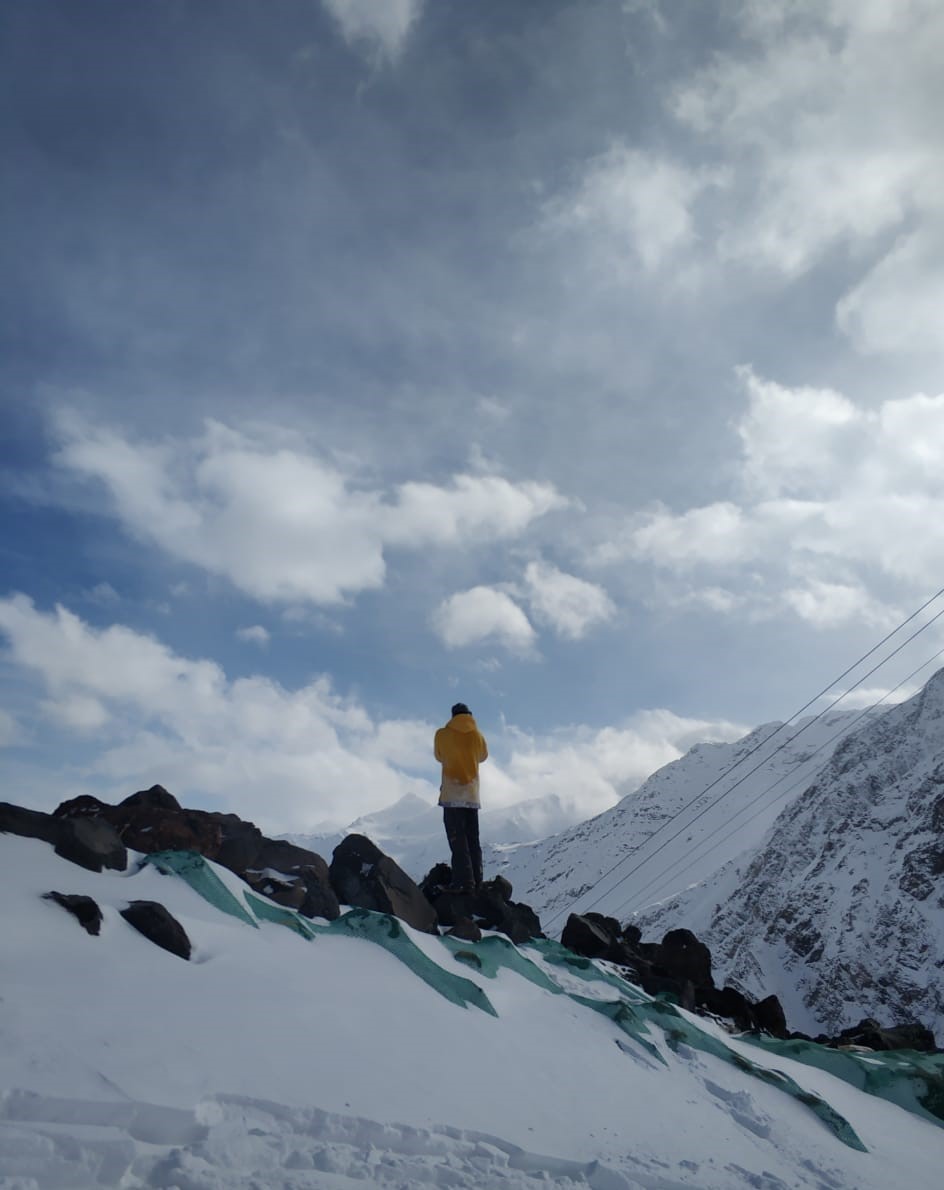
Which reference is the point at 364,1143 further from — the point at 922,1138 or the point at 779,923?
the point at 779,923

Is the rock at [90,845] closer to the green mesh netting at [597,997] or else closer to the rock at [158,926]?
the green mesh netting at [597,997]

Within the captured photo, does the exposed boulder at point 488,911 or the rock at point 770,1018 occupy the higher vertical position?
the exposed boulder at point 488,911

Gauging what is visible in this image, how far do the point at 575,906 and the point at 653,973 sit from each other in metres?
194

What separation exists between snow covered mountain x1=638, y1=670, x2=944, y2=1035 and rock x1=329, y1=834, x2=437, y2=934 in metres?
81.7

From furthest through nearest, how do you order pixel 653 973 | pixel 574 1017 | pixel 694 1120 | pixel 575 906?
pixel 575 906, pixel 653 973, pixel 574 1017, pixel 694 1120

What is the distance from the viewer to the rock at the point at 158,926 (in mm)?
5289

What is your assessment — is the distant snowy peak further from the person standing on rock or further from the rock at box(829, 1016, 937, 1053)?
the person standing on rock

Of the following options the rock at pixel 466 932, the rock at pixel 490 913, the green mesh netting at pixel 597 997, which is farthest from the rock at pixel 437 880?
the rock at pixel 466 932

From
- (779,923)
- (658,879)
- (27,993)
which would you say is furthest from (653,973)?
(658,879)

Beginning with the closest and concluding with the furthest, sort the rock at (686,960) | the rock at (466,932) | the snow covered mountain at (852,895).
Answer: the rock at (466,932) < the rock at (686,960) < the snow covered mountain at (852,895)

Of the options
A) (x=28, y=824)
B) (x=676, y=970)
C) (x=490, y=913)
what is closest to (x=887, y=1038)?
(x=676, y=970)

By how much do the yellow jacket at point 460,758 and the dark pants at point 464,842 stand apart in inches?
7.7

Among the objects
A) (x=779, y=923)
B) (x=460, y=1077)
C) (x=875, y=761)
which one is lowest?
(x=779, y=923)

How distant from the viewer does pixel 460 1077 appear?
4.96 meters
